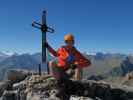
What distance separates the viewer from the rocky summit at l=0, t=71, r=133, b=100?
650 inches

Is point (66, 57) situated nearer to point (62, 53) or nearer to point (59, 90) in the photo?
point (62, 53)

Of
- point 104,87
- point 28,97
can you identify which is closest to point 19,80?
point 28,97

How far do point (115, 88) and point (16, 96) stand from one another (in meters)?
5.97

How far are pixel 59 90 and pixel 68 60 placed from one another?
1.97m

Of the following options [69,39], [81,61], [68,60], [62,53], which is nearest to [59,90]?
[68,60]

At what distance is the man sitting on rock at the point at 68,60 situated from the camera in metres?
17.2

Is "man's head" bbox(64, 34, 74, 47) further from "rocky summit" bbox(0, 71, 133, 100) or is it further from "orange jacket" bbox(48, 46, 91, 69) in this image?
"rocky summit" bbox(0, 71, 133, 100)

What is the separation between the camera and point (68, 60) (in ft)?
57.8

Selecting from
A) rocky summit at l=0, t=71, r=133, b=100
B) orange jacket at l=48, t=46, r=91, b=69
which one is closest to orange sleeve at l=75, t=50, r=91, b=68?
orange jacket at l=48, t=46, r=91, b=69

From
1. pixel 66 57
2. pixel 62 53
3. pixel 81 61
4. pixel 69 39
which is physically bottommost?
pixel 81 61

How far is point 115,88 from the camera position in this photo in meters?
19.1

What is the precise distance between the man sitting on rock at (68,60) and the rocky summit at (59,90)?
0.60 meters

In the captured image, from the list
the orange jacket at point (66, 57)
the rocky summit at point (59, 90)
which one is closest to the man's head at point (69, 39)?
the orange jacket at point (66, 57)

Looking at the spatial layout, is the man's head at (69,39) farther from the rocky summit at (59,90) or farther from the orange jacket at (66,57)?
the rocky summit at (59,90)
